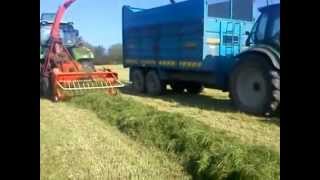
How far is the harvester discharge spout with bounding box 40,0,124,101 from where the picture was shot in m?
9.01

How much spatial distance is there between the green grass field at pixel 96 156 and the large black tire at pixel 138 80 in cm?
503

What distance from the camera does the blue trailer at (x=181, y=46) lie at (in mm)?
8458

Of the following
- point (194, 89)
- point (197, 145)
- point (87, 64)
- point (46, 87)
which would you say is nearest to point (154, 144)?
point (197, 145)

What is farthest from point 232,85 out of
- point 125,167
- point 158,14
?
point 125,167

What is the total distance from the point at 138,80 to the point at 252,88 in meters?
4.77

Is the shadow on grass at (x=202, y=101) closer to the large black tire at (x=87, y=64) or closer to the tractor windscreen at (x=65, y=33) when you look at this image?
the large black tire at (x=87, y=64)

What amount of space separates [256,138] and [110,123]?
2180 mm

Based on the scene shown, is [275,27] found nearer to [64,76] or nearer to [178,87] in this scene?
[178,87]

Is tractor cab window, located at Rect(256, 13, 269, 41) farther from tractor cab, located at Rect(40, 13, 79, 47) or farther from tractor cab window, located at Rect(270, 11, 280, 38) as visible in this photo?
tractor cab, located at Rect(40, 13, 79, 47)

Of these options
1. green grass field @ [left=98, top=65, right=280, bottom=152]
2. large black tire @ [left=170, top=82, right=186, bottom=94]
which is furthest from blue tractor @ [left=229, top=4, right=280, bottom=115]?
large black tire @ [left=170, top=82, right=186, bottom=94]

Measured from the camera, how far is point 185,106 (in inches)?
323

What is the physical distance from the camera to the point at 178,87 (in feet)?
35.3

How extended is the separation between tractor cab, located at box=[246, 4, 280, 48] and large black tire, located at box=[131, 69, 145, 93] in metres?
4.42
